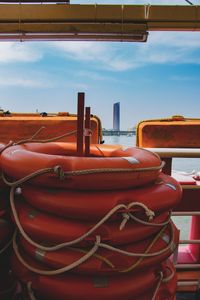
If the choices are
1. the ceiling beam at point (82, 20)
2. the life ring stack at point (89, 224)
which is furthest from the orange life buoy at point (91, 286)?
the ceiling beam at point (82, 20)

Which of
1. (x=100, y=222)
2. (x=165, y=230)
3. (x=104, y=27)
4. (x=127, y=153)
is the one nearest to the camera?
(x=100, y=222)

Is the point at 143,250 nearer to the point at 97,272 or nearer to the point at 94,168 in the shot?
the point at 97,272

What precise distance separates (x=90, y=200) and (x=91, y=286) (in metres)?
0.27

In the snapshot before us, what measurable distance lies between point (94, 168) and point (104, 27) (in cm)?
222

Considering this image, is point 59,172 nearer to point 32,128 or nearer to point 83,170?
point 83,170

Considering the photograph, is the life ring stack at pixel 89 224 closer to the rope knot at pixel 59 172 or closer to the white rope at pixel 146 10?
the rope knot at pixel 59 172

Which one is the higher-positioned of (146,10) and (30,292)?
(146,10)

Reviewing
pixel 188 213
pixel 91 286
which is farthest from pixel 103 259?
pixel 188 213

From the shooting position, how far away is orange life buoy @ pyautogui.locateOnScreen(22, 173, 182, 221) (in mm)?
1016

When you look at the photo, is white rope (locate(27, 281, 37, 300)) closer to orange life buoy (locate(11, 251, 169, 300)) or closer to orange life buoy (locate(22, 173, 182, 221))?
orange life buoy (locate(11, 251, 169, 300))

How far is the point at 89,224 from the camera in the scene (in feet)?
3.41

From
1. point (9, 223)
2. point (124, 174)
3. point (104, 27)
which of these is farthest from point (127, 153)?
point (104, 27)

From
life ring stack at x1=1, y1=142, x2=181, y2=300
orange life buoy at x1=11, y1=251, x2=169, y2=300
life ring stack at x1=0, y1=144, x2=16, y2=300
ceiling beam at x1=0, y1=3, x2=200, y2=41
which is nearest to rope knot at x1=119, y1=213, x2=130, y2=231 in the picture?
life ring stack at x1=1, y1=142, x2=181, y2=300

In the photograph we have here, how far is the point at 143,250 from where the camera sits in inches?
43.3
